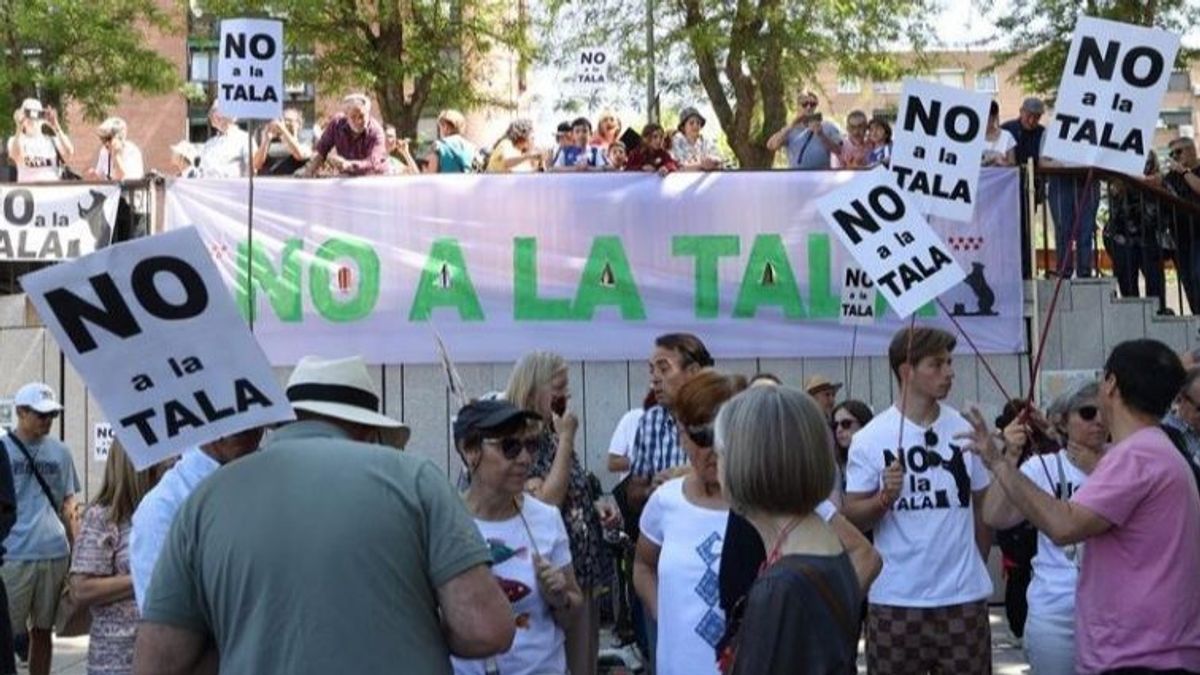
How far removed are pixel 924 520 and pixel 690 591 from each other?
165 cm

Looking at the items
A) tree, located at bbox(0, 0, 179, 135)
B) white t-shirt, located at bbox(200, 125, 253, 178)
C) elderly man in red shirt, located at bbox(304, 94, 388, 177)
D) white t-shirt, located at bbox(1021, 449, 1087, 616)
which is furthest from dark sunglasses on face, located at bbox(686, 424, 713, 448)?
tree, located at bbox(0, 0, 179, 135)

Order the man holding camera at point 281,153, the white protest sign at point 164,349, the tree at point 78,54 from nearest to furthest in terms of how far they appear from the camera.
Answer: the white protest sign at point 164,349 < the man holding camera at point 281,153 < the tree at point 78,54

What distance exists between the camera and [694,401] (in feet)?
19.0

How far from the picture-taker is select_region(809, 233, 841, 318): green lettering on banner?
44.5 feet

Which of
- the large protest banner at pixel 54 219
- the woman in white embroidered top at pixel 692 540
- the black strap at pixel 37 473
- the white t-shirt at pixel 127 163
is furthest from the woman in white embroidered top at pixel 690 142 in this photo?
the woman in white embroidered top at pixel 692 540

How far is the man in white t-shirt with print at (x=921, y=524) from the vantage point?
676cm

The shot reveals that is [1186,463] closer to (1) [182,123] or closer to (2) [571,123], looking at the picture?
(2) [571,123]

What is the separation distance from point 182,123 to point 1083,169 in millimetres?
32979

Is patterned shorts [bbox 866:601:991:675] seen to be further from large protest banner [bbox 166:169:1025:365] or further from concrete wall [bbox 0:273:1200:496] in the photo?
large protest banner [bbox 166:169:1025:365]

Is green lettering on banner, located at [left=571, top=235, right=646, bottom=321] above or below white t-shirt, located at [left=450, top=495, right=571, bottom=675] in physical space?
above

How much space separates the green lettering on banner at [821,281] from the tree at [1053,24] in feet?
30.6

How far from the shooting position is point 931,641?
6750 millimetres

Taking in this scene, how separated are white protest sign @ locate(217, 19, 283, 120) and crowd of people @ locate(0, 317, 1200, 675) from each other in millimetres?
3917

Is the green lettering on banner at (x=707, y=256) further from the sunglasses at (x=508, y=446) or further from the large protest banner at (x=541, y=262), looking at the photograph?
the sunglasses at (x=508, y=446)
